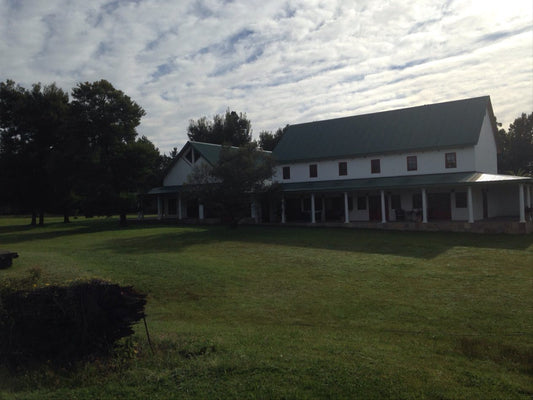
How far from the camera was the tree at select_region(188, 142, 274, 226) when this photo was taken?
28.8 meters

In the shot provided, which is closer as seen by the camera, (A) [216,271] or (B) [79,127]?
(A) [216,271]

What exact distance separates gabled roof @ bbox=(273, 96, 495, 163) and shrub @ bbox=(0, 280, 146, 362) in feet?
92.4

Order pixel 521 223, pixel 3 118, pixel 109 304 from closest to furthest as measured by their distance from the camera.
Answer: pixel 109 304 → pixel 521 223 → pixel 3 118

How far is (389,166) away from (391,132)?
3290 millimetres

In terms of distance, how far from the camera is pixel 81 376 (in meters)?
5.69

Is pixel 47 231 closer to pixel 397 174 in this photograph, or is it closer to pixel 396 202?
pixel 396 202

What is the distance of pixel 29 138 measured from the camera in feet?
131

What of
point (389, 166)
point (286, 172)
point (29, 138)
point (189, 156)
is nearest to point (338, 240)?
point (389, 166)

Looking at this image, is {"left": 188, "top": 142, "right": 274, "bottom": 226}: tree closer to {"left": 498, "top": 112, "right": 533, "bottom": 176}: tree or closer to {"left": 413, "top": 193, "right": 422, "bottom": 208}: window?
{"left": 413, "top": 193, "right": 422, "bottom": 208}: window

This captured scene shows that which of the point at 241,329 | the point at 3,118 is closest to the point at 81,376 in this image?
the point at 241,329

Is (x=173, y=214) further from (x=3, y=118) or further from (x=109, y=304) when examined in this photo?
(x=109, y=304)

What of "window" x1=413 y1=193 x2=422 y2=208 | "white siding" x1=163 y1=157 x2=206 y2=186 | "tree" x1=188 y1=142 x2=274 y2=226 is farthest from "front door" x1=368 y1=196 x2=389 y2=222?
"white siding" x1=163 y1=157 x2=206 y2=186

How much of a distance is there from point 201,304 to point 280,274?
13.8 ft

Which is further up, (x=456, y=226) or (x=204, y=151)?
(x=204, y=151)
